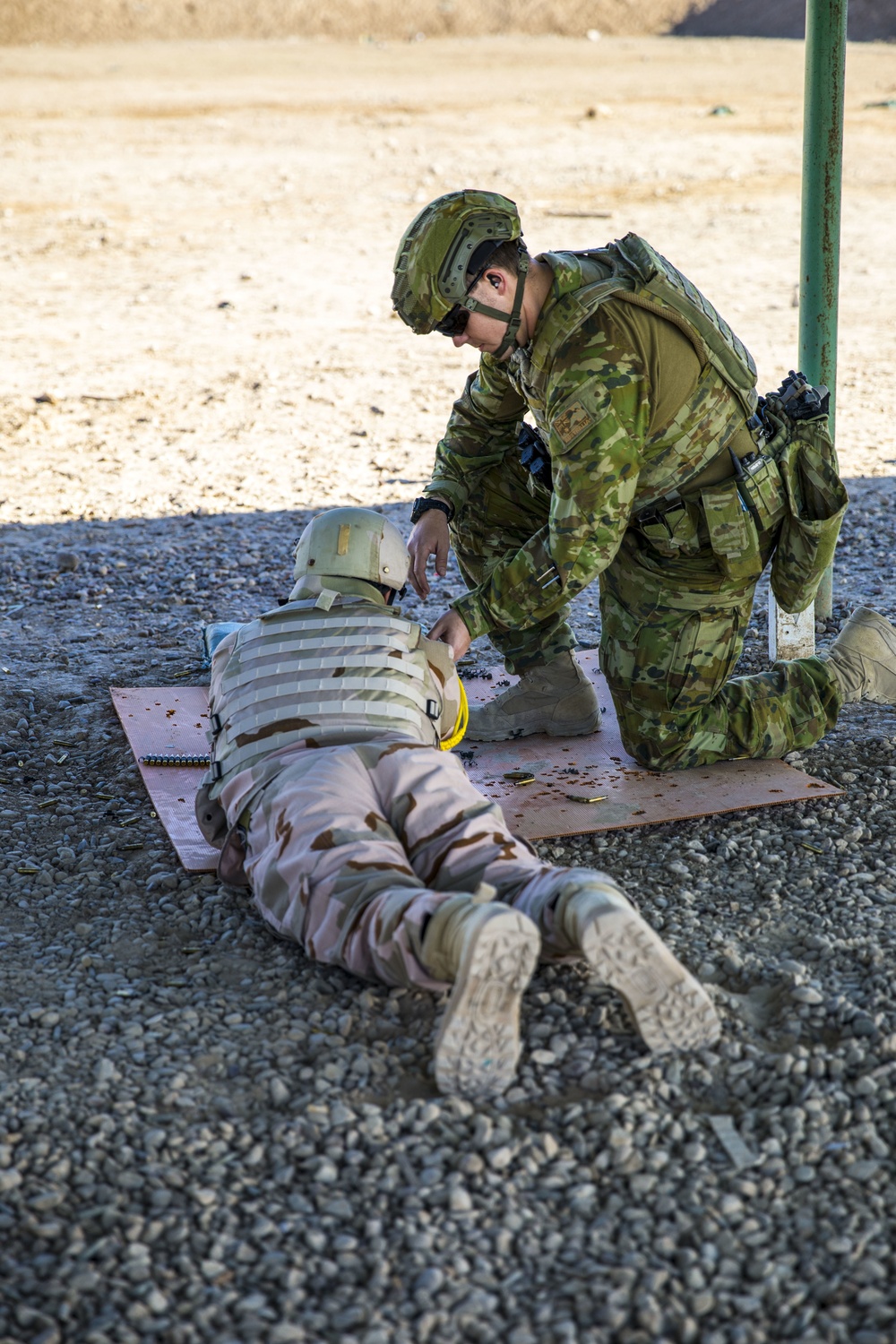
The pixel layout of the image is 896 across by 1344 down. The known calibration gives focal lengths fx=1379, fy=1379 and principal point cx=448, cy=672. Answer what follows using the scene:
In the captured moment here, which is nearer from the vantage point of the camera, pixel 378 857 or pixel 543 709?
pixel 378 857

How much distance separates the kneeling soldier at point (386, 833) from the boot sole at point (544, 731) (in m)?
0.72

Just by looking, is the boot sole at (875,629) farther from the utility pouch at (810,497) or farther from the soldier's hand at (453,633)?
the soldier's hand at (453,633)

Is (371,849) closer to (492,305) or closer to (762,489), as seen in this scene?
(492,305)

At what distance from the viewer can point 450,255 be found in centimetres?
325

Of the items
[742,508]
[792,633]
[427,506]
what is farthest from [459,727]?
[792,633]

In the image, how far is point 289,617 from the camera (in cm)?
324

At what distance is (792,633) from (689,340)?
1341 mm

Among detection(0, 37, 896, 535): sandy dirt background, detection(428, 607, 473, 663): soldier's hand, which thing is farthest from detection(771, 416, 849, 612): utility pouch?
detection(0, 37, 896, 535): sandy dirt background

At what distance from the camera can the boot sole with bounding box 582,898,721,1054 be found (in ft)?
8.10

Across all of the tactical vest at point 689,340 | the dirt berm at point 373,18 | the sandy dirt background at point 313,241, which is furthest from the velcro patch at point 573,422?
the dirt berm at point 373,18

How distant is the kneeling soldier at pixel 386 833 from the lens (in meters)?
2.47

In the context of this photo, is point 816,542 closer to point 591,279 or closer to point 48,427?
point 591,279

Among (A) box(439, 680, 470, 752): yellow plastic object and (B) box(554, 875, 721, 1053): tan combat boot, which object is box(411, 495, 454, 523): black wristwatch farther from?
(B) box(554, 875, 721, 1053): tan combat boot

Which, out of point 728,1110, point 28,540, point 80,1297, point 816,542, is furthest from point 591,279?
point 28,540
